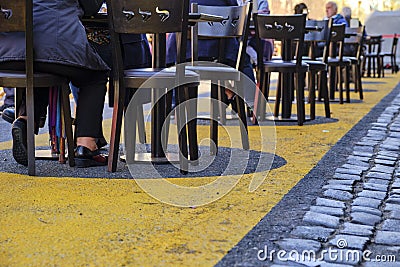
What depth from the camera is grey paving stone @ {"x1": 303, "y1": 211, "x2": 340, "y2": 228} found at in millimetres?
3143

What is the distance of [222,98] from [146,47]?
27.2 inches

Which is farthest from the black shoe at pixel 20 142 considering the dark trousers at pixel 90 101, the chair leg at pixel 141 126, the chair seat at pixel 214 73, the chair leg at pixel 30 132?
the chair seat at pixel 214 73

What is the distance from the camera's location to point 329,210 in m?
3.39

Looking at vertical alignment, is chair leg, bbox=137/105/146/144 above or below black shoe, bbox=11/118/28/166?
below

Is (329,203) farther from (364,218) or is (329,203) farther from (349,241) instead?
(349,241)

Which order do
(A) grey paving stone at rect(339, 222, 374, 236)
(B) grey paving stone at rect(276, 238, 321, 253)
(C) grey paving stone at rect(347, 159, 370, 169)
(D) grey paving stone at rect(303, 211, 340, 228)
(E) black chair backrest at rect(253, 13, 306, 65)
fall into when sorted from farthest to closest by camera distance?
(E) black chair backrest at rect(253, 13, 306, 65) → (C) grey paving stone at rect(347, 159, 370, 169) → (D) grey paving stone at rect(303, 211, 340, 228) → (A) grey paving stone at rect(339, 222, 374, 236) → (B) grey paving stone at rect(276, 238, 321, 253)

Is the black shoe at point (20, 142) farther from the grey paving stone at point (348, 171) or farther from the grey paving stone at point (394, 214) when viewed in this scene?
the grey paving stone at point (394, 214)

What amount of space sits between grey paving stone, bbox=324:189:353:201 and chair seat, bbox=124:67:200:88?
1.06 meters

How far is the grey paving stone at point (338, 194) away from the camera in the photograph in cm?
369

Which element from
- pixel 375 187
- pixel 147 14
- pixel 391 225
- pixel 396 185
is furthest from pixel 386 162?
pixel 147 14

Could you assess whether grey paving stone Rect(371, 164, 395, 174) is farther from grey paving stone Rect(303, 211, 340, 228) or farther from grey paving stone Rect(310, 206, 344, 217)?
grey paving stone Rect(303, 211, 340, 228)

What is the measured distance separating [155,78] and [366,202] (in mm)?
1351

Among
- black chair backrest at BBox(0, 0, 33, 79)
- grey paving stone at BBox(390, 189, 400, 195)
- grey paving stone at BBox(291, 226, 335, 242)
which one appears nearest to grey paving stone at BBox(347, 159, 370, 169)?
grey paving stone at BBox(390, 189, 400, 195)

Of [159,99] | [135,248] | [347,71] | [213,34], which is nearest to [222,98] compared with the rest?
[213,34]
